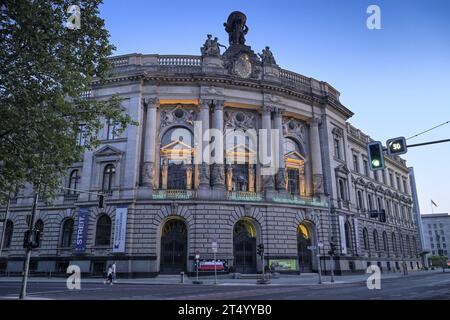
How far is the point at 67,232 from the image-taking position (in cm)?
3512

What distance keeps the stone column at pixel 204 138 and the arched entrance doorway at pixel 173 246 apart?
14.1 ft

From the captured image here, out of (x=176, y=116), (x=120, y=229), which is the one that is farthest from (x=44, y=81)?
(x=176, y=116)

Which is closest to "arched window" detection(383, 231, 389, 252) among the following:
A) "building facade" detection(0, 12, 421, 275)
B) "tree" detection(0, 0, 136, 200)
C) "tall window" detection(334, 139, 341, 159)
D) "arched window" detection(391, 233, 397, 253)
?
"arched window" detection(391, 233, 397, 253)

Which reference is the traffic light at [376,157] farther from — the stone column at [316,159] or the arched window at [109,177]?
the arched window at [109,177]

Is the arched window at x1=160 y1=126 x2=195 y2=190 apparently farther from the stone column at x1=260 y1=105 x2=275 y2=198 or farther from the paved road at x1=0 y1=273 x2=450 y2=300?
the paved road at x1=0 y1=273 x2=450 y2=300

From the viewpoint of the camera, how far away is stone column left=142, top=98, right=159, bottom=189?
33.8 metres

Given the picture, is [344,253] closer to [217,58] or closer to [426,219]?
[217,58]

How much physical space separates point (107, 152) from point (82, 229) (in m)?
7.85

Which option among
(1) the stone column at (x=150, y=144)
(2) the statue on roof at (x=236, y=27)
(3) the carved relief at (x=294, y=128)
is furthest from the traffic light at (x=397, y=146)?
(2) the statue on roof at (x=236, y=27)

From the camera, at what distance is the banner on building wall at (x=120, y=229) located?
103 feet

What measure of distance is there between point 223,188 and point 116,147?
1161 centimetres

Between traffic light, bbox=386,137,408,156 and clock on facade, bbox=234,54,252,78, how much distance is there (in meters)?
27.1

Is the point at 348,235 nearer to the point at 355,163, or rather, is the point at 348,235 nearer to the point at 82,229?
the point at 355,163
